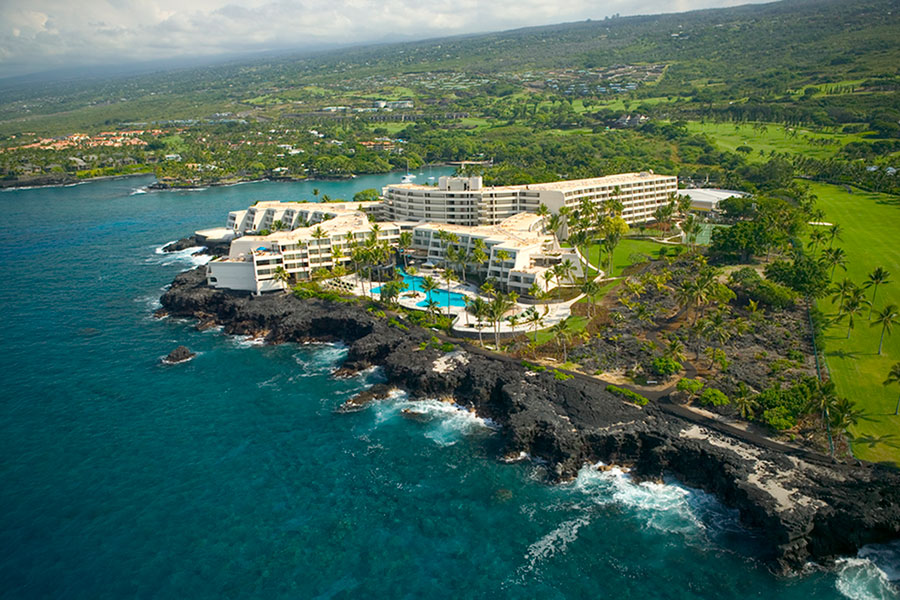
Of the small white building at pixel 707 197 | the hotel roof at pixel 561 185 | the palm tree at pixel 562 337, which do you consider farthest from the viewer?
the small white building at pixel 707 197

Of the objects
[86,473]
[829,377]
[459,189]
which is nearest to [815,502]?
[829,377]

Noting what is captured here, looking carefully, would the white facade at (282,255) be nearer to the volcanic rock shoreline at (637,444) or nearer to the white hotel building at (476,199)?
the white hotel building at (476,199)

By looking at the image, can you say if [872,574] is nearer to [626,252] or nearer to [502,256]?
[502,256]

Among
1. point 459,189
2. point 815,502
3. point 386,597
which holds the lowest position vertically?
point 386,597

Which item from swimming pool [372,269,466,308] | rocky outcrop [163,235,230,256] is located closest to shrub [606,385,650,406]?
swimming pool [372,269,466,308]

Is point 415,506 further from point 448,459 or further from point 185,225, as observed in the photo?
point 185,225

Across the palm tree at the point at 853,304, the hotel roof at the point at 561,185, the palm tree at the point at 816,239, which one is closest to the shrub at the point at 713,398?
the palm tree at the point at 853,304
